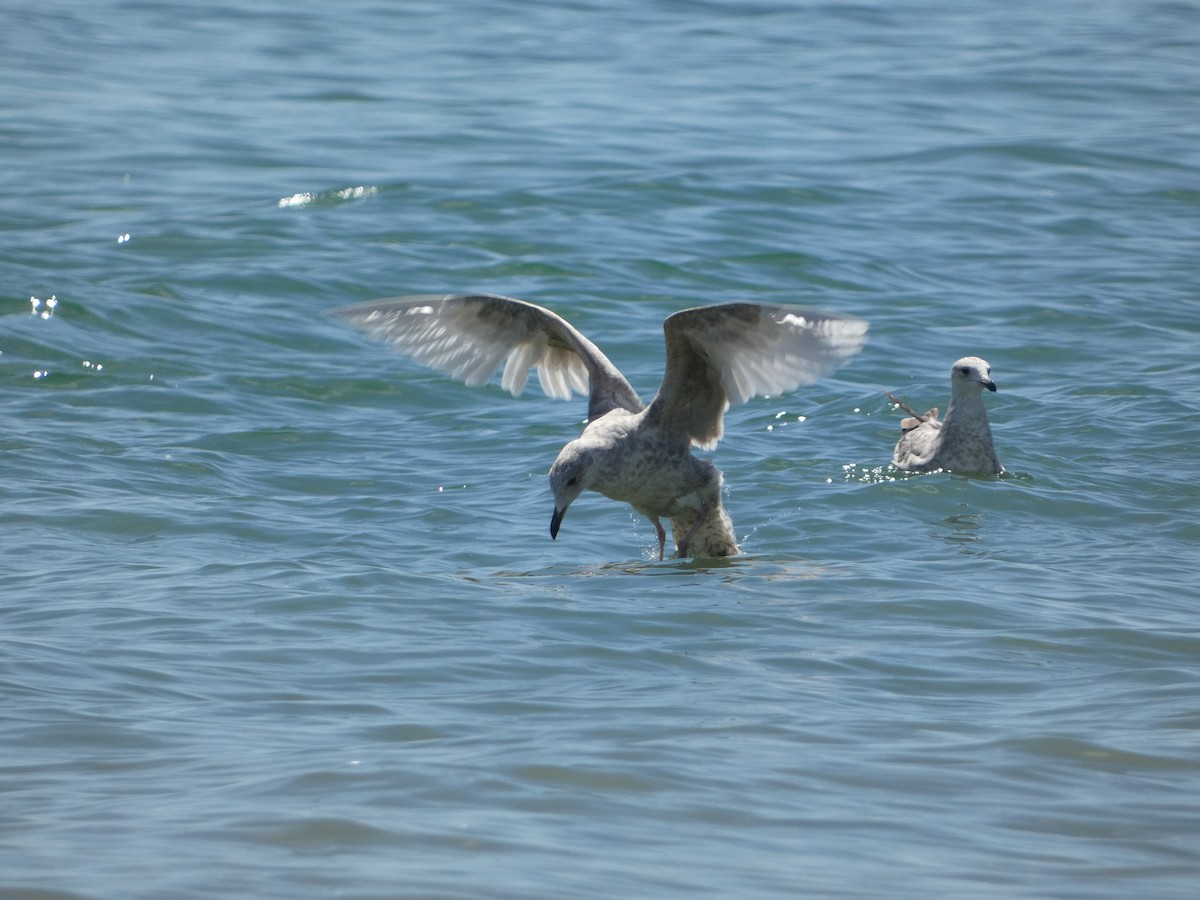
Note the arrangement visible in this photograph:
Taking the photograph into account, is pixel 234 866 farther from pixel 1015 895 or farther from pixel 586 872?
pixel 1015 895

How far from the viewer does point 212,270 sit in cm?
1276

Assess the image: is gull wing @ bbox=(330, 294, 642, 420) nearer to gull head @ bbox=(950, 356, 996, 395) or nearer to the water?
the water

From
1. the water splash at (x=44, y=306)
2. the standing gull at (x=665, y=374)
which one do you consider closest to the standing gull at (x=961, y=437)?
the standing gull at (x=665, y=374)

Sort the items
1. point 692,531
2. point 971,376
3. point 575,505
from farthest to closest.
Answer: point 971,376, point 575,505, point 692,531

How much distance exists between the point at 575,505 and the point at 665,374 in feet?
5.67

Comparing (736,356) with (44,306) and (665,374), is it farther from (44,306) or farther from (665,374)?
(44,306)

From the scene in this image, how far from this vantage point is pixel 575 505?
30.0 ft

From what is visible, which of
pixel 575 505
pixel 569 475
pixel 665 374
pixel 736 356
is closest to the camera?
pixel 569 475

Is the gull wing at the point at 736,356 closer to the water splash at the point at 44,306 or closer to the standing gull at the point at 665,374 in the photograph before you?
the standing gull at the point at 665,374

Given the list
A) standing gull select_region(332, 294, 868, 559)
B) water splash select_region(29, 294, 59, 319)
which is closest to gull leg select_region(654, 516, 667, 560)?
standing gull select_region(332, 294, 868, 559)

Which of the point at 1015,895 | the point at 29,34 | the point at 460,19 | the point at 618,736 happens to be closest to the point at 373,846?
the point at 618,736

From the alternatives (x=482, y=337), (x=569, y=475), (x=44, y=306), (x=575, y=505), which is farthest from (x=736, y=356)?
(x=44, y=306)

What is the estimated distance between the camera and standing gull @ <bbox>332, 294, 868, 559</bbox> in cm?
700

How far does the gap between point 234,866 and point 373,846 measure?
1.17ft
